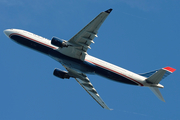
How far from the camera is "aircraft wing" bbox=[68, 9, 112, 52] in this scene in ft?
114

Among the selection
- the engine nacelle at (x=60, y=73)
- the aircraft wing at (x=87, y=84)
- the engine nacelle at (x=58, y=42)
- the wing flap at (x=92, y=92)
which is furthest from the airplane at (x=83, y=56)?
the wing flap at (x=92, y=92)

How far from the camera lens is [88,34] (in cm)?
3778

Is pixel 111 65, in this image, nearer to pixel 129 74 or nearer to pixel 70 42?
pixel 129 74

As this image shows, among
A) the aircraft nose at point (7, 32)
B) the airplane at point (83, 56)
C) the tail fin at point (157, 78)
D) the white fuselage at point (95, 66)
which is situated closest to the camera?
the tail fin at point (157, 78)

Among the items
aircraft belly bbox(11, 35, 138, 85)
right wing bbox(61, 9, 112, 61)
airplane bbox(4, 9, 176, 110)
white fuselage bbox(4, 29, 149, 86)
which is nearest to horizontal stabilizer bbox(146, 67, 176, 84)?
airplane bbox(4, 9, 176, 110)

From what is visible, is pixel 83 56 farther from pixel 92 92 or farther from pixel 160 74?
A: pixel 160 74

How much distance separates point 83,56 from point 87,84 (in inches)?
354

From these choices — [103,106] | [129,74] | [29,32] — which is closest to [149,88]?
[129,74]

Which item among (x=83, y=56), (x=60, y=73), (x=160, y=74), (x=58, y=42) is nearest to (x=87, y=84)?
(x=60, y=73)

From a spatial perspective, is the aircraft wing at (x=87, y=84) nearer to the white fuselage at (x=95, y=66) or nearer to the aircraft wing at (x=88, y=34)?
the white fuselage at (x=95, y=66)

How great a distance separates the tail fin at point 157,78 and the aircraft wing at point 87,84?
10.6 metres

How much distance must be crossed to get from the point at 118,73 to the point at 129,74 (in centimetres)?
173

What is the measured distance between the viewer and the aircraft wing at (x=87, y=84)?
47.7 meters

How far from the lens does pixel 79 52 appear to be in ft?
135
